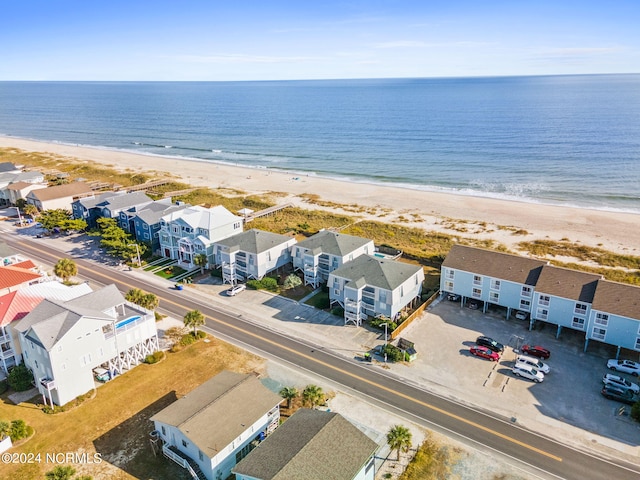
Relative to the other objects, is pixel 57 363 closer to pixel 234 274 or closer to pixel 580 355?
pixel 234 274

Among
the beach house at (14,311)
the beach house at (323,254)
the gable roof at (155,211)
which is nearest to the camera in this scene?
the beach house at (14,311)

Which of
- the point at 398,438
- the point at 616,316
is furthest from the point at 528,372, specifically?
the point at 398,438

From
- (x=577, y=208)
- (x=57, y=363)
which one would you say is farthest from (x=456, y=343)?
(x=577, y=208)

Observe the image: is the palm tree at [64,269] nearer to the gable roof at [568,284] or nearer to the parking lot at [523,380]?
the parking lot at [523,380]

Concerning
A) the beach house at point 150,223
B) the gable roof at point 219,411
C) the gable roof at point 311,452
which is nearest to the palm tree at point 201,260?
the beach house at point 150,223

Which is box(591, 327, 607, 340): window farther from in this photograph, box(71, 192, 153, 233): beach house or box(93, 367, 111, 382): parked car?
box(71, 192, 153, 233): beach house

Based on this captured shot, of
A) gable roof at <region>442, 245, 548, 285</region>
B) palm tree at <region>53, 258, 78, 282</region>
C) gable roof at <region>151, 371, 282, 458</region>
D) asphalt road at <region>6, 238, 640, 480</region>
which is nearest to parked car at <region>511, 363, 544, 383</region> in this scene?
asphalt road at <region>6, 238, 640, 480</region>

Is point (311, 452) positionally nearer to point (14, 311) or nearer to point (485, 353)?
point (485, 353)

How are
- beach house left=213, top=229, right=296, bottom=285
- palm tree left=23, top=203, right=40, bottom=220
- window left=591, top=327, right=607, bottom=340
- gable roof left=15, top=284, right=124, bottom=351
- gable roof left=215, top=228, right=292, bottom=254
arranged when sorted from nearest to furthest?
1. gable roof left=15, top=284, right=124, bottom=351
2. window left=591, top=327, right=607, bottom=340
3. beach house left=213, top=229, right=296, bottom=285
4. gable roof left=215, top=228, right=292, bottom=254
5. palm tree left=23, top=203, right=40, bottom=220
